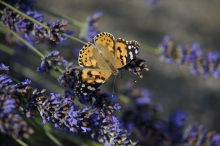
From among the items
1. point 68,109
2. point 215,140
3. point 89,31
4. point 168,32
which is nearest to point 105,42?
point 89,31

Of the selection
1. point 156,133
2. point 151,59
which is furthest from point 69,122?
point 151,59

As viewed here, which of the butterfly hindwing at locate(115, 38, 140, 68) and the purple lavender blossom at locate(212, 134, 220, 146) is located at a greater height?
the butterfly hindwing at locate(115, 38, 140, 68)

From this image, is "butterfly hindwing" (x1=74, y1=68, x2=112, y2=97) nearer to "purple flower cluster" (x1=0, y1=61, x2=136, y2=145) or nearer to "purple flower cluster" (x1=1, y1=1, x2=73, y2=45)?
"purple flower cluster" (x1=0, y1=61, x2=136, y2=145)

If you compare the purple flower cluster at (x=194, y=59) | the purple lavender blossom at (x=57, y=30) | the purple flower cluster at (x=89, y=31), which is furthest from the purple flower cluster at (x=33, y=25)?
the purple flower cluster at (x=194, y=59)

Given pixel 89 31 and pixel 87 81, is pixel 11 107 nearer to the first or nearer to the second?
pixel 87 81

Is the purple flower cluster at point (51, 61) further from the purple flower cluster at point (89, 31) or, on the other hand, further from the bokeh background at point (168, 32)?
the bokeh background at point (168, 32)

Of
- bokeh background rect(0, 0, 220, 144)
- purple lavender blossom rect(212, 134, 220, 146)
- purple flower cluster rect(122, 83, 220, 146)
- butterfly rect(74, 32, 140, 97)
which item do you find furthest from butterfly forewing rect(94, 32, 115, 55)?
bokeh background rect(0, 0, 220, 144)

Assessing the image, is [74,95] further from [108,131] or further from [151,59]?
[151,59]
